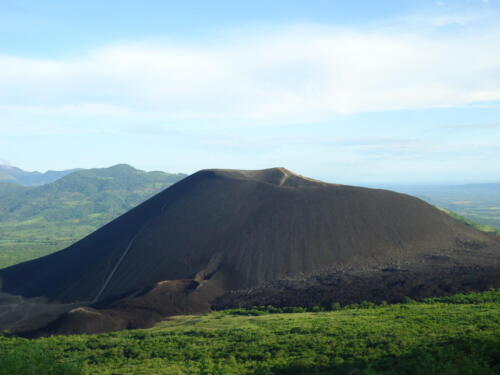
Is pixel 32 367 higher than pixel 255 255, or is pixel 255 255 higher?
pixel 255 255

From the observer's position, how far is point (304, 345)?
3045 centimetres

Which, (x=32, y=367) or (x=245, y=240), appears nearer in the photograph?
(x=32, y=367)

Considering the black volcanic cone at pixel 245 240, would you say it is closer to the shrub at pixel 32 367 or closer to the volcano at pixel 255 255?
the volcano at pixel 255 255

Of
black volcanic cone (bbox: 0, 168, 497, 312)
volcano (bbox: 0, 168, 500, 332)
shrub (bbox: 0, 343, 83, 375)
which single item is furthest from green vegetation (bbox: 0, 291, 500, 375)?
black volcanic cone (bbox: 0, 168, 497, 312)

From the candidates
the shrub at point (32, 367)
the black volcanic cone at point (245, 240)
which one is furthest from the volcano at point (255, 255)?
the shrub at point (32, 367)

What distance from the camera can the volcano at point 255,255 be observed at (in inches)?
1873

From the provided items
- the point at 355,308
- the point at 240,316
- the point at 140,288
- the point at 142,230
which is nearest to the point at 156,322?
the point at 240,316

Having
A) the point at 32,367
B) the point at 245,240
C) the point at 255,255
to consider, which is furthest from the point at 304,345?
the point at 245,240

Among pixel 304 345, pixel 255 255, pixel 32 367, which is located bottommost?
pixel 304 345

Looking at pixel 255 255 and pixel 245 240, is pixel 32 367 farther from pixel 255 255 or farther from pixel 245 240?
pixel 245 240

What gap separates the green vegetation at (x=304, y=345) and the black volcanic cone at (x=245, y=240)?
15.4 meters

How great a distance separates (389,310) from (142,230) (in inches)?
1737

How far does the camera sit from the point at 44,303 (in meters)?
57.1

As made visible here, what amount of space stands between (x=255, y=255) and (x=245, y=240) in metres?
3.70
